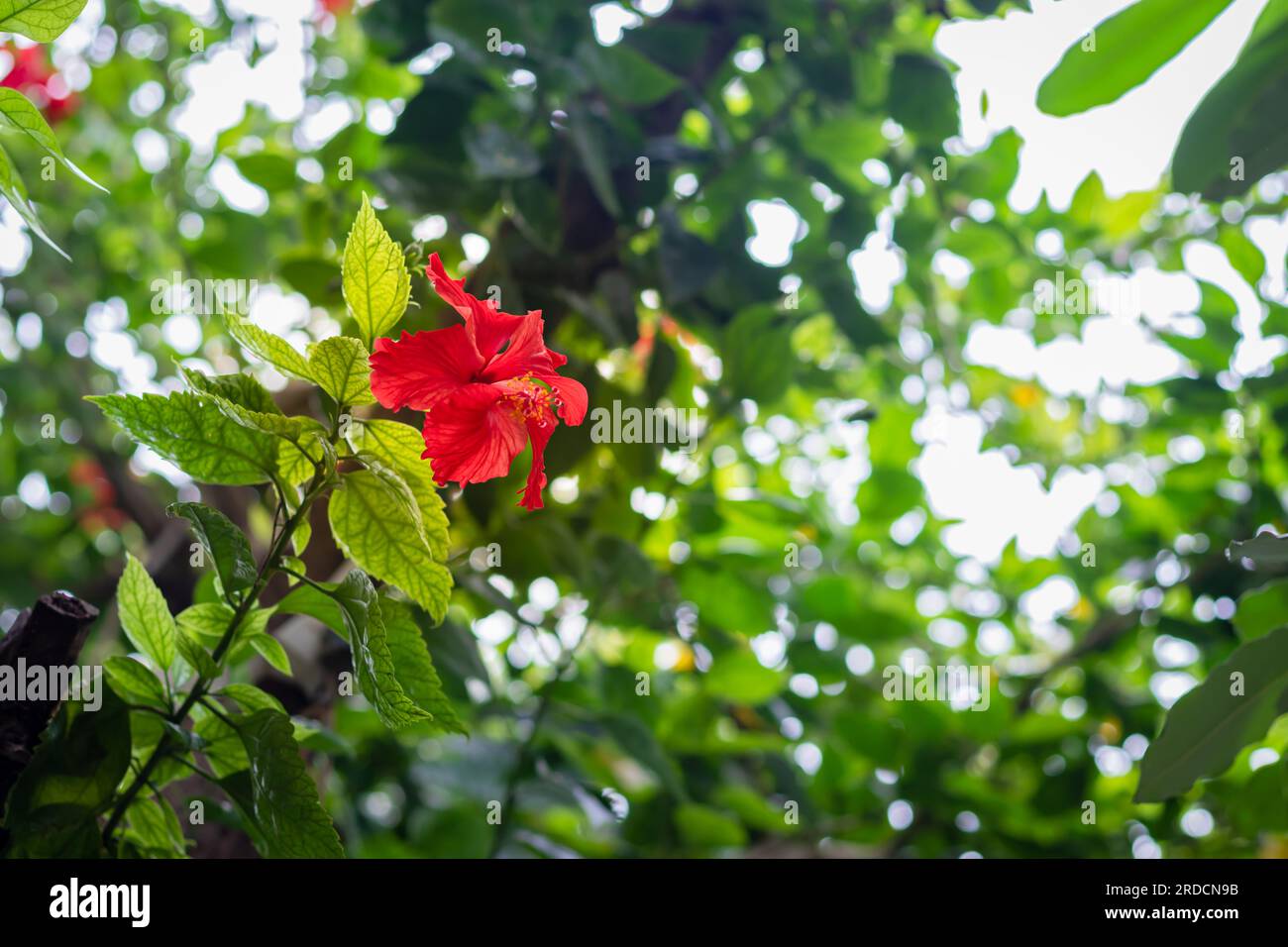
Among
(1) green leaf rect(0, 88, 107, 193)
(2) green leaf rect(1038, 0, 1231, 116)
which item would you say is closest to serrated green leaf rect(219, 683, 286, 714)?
(1) green leaf rect(0, 88, 107, 193)

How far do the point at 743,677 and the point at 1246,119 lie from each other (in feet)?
2.32

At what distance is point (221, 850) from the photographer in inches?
28.5

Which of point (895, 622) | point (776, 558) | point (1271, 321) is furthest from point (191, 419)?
point (1271, 321)

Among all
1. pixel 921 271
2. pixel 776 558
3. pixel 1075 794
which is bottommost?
pixel 1075 794

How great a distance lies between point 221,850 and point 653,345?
0.57m

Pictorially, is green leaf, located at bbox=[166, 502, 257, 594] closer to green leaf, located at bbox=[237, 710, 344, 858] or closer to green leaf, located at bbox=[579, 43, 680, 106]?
green leaf, located at bbox=[237, 710, 344, 858]

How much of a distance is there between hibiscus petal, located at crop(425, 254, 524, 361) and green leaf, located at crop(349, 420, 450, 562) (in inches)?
2.0

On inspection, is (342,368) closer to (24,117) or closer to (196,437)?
(196,437)

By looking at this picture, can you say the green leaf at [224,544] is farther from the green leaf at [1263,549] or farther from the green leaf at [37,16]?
the green leaf at [1263,549]

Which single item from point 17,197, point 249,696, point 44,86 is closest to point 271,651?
point 249,696

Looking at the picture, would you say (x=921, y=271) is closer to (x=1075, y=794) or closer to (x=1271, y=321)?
(x=1271, y=321)

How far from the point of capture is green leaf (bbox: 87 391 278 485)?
412mm

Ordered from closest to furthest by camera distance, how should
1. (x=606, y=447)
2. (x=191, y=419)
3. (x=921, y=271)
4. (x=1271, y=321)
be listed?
(x=191, y=419) < (x=606, y=447) < (x=1271, y=321) < (x=921, y=271)

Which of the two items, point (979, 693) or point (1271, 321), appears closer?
point (1271, 321)
